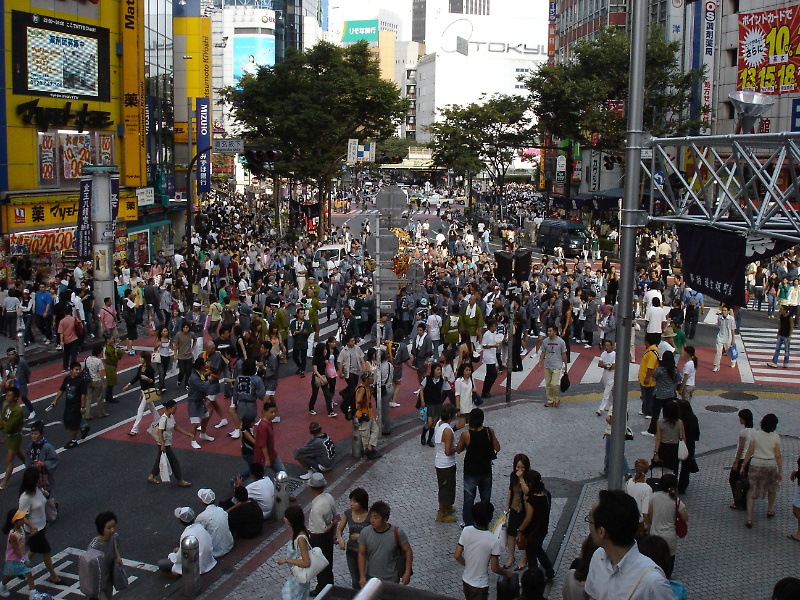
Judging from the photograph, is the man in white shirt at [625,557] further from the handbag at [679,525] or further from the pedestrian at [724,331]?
the pedestrian at [724,331]

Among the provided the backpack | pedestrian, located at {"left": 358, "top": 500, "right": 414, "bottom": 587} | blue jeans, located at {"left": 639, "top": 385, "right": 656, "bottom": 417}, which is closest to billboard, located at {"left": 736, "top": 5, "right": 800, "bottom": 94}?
blue jeans, located at {"left": 639, "top": 385, "right": 656, "bottom": 417}

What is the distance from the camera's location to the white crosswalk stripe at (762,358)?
2014cm

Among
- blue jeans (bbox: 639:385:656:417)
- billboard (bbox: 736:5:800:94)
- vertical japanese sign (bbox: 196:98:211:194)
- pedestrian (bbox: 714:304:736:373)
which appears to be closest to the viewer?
blue jeans (bbox: 639:385:656:417)

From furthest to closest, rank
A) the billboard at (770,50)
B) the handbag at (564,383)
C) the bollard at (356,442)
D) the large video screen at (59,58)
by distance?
the billboard at (770,50) → the large video screen at (59,58) → the handbag at (564,383) → the bollard at (356,442)

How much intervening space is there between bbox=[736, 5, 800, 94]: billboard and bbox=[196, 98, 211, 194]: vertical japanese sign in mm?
26445

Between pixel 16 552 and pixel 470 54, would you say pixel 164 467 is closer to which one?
pixel 16 552

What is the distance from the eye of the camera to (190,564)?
9.41 meters

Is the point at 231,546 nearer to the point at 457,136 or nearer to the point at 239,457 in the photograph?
the point at 239,457

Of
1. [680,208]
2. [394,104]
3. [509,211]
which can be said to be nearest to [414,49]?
[509,211]

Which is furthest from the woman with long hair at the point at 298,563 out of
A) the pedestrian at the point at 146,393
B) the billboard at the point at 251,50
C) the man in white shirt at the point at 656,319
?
the billboard at the point at 251,50

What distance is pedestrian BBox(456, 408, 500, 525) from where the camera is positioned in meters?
10.5

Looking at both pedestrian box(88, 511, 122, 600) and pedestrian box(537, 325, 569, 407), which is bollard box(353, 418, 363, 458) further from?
pedestrian box(88, 511, 122, 600)

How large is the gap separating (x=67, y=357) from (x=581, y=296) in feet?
42.7

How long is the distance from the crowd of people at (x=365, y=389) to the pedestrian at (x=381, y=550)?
0.05 ft
